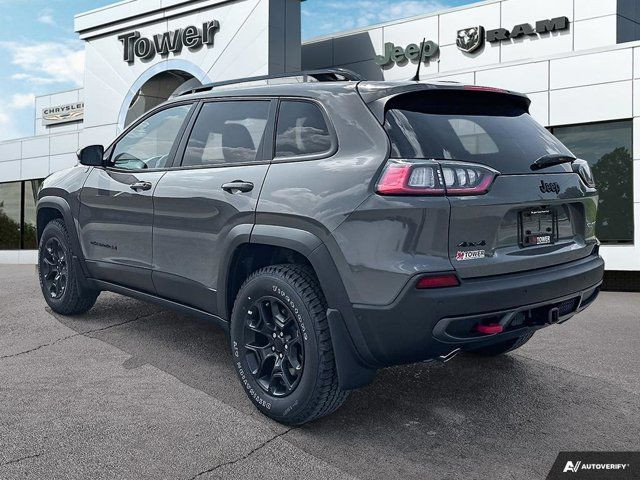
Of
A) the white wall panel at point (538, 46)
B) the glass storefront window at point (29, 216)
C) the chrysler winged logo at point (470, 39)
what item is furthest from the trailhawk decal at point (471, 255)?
the glass storefront window at point (29, 216)

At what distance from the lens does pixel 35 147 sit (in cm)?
2539

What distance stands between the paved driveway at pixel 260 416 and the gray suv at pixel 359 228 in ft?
A: 1.03

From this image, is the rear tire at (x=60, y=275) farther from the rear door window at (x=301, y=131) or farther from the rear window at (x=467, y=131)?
the rear window at (x=467, y=131)

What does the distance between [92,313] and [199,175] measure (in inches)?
102

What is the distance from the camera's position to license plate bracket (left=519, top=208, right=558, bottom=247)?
129 inches

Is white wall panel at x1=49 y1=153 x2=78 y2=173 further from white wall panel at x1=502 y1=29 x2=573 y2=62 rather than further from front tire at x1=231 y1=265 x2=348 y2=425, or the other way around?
front tire at x1=231 y1=265 x2=348 y2=425

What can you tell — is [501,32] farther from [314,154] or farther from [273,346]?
[273,346]

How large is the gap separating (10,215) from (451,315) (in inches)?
1084

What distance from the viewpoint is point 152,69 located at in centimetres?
1858

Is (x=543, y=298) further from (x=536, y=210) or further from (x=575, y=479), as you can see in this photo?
(x=575, y=479)

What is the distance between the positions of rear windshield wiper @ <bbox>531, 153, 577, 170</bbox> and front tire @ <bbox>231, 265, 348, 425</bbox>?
51.0 inches

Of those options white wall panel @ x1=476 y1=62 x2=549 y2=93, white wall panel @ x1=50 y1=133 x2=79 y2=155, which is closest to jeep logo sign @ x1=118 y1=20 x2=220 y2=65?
white wall panel @ x1=50 y1=133 x2=79 y2=155

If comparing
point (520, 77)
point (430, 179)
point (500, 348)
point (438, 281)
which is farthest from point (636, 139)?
point (438, 281)

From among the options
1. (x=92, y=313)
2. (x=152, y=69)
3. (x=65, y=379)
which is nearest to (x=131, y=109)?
(x=152, y=69)
